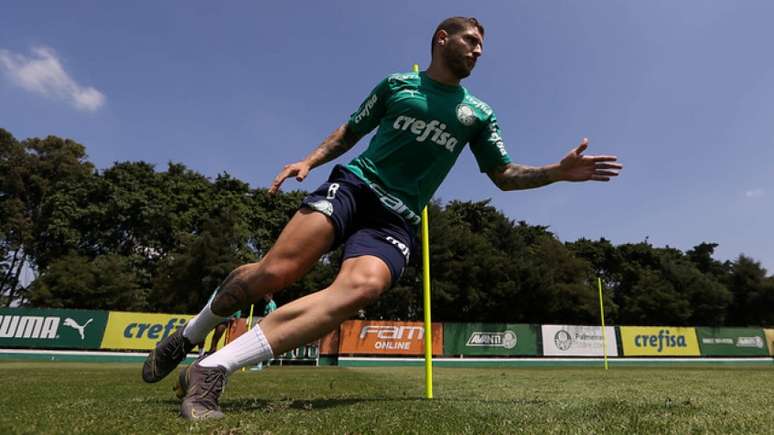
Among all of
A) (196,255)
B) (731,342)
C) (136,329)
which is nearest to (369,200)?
(136,329)

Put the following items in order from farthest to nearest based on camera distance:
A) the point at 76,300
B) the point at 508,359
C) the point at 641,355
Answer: the point at 76,300
the point at 641,355
the point at 508,359

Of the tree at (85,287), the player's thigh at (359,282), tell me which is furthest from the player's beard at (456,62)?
the tree at (85,287)

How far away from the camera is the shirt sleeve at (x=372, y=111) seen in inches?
130

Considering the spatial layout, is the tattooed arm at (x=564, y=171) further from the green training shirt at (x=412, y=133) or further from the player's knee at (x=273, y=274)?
the player's knee at (x=273, y=274)

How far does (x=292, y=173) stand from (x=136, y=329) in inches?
851

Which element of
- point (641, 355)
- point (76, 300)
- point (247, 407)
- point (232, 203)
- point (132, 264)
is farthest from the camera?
point (232, 203)

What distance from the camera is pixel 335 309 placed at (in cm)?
244

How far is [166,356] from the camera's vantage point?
2.90 m

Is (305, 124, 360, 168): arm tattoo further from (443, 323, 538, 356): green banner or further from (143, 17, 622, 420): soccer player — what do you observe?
(443, 323, 538, 356): green banner

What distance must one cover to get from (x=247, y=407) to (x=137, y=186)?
46.0 meters

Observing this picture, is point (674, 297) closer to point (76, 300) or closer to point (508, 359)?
point (508, 359)

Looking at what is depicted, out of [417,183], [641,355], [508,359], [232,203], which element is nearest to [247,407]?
[417,183]

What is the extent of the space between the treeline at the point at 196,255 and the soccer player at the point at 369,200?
33421 mm

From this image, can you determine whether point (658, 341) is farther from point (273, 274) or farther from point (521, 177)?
point (273, 274)
